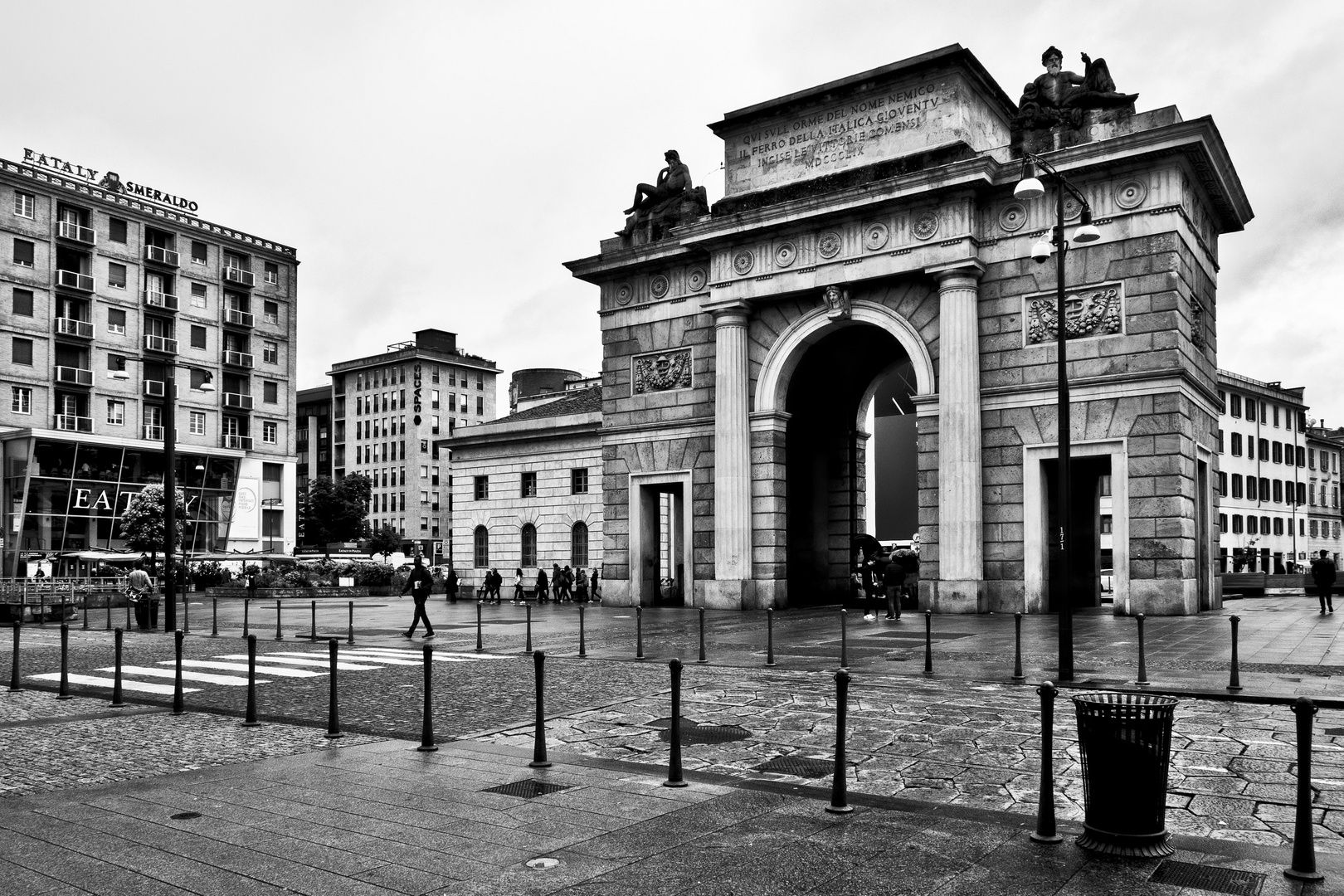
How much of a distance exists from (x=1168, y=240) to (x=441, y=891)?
26698 millimetres

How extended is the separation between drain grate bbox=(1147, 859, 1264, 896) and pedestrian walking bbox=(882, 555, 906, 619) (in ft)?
67.2

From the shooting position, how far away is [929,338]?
3141 centimetres

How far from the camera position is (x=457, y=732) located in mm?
11406

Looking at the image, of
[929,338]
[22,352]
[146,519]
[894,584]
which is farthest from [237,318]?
[894,584]

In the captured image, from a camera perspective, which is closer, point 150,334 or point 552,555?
point 552,555

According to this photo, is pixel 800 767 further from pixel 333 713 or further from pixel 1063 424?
pixel 1063 424

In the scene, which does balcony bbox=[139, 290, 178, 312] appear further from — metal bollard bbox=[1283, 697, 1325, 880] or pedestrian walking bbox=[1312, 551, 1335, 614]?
metal bollard bbox=[1283, 697, 1325, 880]

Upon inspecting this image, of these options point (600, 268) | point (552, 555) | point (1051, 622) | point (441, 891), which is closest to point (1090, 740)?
point (441, 891)

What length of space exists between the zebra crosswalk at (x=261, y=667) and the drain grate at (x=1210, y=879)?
37.7 ft

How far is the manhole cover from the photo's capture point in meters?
9.20

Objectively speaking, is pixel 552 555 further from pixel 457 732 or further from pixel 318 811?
pixel 318 811

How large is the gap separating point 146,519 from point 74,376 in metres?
10.1

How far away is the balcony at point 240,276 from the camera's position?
71.9 meters

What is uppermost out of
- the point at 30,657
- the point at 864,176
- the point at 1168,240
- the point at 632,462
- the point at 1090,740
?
the point at 864,176
